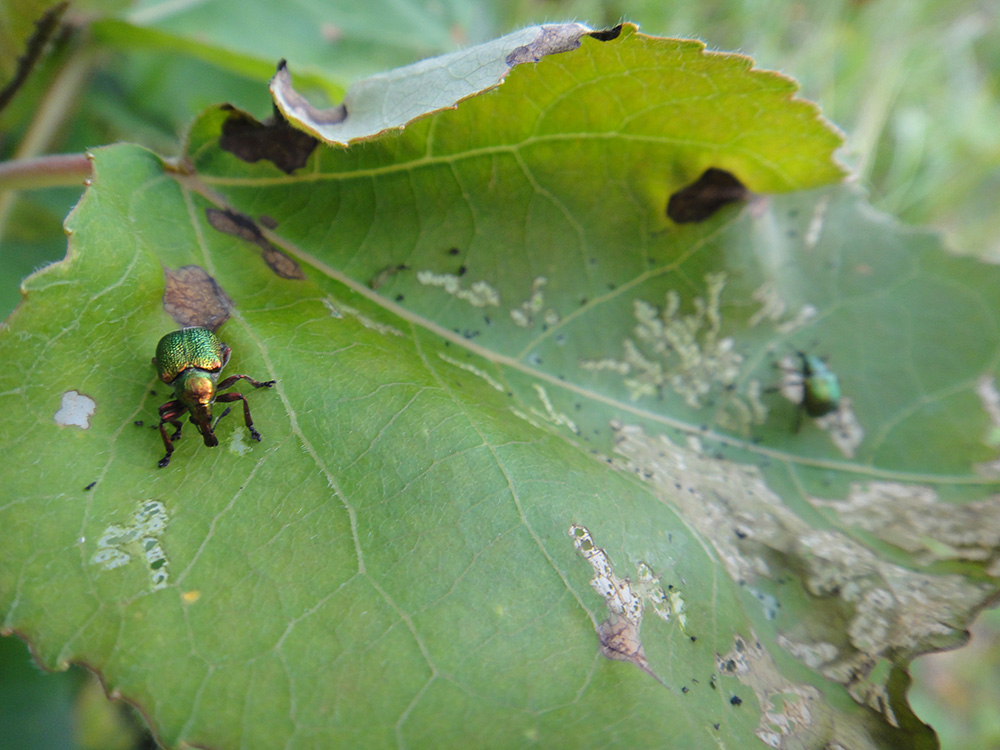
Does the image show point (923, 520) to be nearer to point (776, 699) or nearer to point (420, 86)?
point (776, 699)

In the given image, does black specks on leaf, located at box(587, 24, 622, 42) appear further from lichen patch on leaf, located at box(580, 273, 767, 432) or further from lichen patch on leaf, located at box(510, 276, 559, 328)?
lichen patch on leaf, located at box(580, 273, 767, 432)

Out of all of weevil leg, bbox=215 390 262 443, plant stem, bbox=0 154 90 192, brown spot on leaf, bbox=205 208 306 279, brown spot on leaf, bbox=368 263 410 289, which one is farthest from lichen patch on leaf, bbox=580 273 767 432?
plant stem, bbox=0 154 90 192

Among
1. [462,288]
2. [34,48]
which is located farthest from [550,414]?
[34,48]

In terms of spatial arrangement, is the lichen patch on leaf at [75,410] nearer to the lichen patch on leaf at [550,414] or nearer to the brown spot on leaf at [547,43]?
the lichen patch on leaf at [550,414]

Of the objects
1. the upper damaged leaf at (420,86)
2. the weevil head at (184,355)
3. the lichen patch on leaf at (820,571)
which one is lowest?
the lichen patch on leaf at (820,571)

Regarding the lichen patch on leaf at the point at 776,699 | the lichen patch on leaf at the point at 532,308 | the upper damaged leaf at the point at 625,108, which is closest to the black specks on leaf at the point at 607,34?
the upper damaged leaf at the point at 625,108

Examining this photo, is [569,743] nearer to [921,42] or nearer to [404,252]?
[404,252]

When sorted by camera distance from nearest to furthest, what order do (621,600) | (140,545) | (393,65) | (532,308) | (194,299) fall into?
(140,545) < (621,600) < (194,299) < (532,308) < (393,65)
